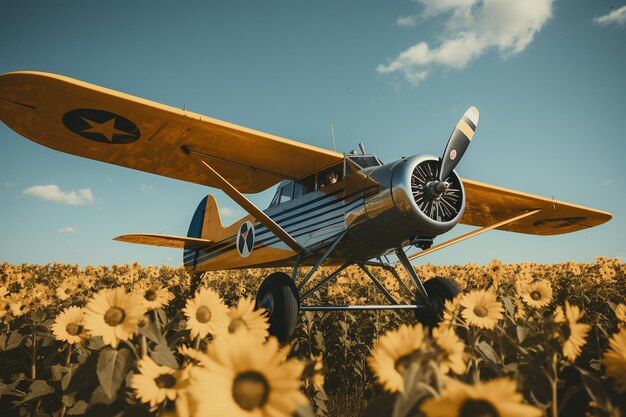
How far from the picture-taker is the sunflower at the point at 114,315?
126 centimetres

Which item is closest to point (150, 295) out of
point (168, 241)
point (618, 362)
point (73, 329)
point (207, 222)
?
point (73, 329)

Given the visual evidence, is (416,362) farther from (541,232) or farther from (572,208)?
(541,232)

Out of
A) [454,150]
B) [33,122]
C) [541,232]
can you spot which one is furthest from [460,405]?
[541,232]

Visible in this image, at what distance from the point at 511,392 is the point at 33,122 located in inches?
252

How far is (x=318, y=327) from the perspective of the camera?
5.88 meters

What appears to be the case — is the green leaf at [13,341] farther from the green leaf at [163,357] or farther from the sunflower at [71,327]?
the green leaf at [163,357]

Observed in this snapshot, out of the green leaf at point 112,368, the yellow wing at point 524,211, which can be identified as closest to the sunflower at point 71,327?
the green leaf at point 112,368

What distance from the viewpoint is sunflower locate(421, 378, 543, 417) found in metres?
0.60

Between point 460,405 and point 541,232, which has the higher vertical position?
point 541,232

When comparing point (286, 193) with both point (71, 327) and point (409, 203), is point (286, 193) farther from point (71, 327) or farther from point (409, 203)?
point (71, 327)

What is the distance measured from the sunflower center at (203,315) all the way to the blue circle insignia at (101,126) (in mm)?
4479

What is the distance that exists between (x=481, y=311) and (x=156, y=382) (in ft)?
4.60

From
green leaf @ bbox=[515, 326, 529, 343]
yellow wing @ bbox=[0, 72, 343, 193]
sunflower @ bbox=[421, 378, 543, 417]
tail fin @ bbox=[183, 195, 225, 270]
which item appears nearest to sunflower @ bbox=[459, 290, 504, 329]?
green leaf @ bbox=[515, 326, 529, 343]

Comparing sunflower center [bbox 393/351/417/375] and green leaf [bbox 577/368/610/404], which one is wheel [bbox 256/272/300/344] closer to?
sunflower center [bbox 393/351/417/375]
